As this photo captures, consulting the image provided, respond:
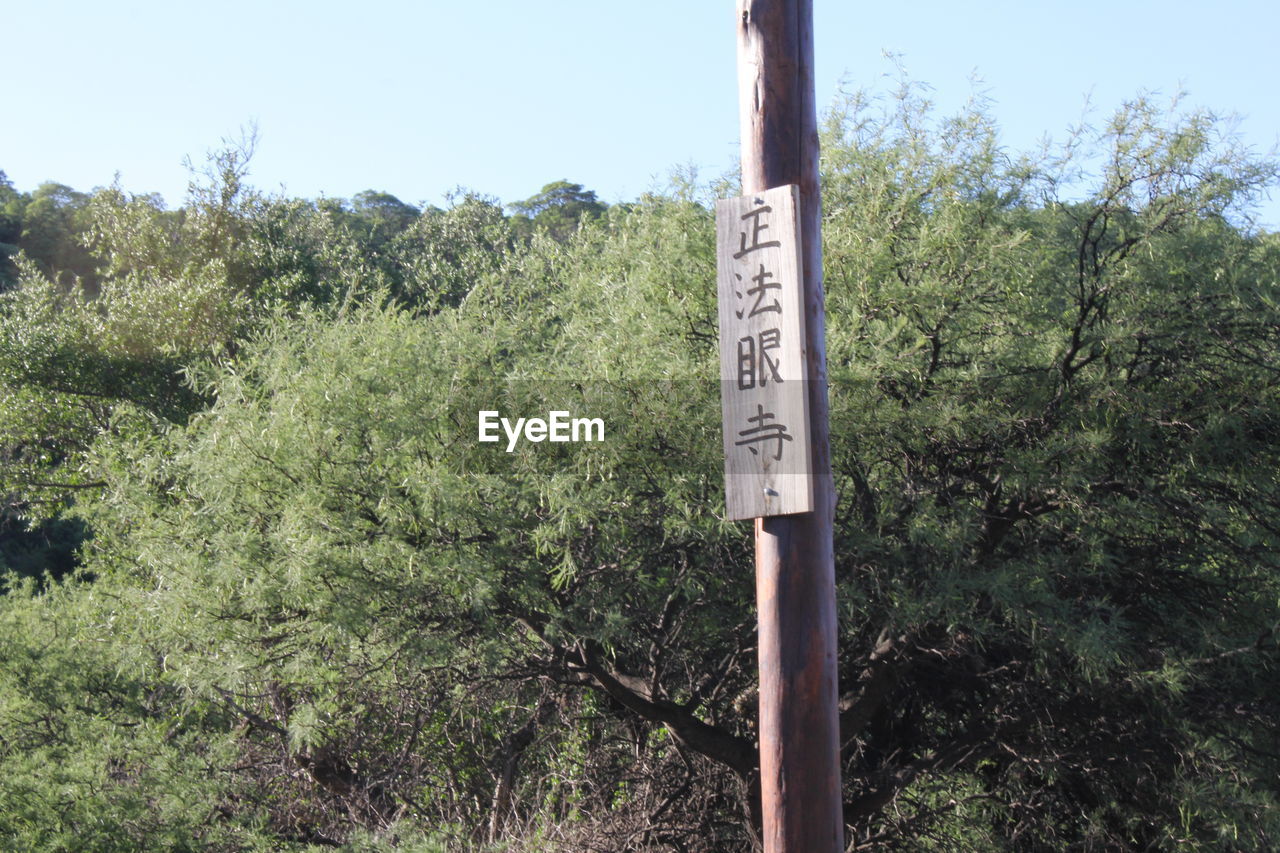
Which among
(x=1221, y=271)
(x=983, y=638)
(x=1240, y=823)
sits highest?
(x=1221, y=271)

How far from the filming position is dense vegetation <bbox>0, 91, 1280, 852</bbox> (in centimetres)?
623

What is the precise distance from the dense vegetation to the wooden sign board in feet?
7.07

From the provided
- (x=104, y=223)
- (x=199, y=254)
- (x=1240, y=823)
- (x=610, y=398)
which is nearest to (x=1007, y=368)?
(x=610, y=398)

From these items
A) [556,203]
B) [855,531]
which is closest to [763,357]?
[855,531]

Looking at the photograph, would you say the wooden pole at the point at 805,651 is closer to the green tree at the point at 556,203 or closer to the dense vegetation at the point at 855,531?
the dense vegetation at the point at 855,531

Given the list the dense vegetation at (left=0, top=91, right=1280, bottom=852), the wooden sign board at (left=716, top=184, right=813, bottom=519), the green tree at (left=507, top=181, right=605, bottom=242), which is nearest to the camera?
the wooden sign board at (left=716, top=184, right=813, bottom=519)

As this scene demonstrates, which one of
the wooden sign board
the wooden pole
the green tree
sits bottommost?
the wooden pole

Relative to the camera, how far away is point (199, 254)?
15828 millimetres

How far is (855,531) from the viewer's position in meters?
6.41

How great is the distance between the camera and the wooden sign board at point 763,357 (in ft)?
12.0

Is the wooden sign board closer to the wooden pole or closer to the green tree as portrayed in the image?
the wooden pole

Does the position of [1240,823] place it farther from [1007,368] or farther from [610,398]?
[610,398]

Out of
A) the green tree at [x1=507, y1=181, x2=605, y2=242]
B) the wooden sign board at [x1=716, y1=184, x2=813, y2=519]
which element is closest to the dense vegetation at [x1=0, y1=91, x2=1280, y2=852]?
the wooden sign board at [x1=716, y1=184, x2=813, y2=519]

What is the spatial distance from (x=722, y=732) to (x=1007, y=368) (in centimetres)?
285
